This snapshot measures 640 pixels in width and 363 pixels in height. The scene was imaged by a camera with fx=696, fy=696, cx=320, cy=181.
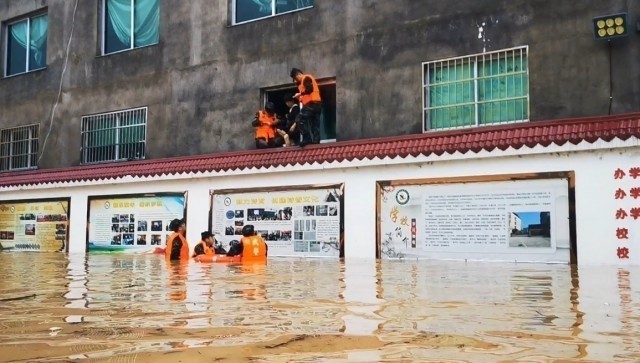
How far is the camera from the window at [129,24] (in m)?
20.5

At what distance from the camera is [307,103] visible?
1612cm

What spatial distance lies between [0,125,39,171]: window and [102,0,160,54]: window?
411 centimetres

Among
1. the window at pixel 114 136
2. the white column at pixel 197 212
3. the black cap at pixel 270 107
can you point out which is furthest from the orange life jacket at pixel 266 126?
the window at pixel 114 136

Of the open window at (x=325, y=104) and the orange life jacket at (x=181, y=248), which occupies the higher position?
the open window at (x=325, y=104)

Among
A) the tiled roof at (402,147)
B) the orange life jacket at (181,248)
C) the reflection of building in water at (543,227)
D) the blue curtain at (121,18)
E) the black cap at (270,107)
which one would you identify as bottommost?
the orange life jacket at (181,248)

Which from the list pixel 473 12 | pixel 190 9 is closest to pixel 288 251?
pixel 473 12

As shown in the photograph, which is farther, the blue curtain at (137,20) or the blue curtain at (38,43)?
the blue curtain at (38,43)

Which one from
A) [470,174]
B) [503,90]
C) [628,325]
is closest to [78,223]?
[470,174]

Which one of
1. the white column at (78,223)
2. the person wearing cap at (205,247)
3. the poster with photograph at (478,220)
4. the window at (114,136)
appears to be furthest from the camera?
the window at (114,136)

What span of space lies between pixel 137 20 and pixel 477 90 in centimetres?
1122

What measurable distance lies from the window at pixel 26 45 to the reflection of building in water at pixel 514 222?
1671 centimetres

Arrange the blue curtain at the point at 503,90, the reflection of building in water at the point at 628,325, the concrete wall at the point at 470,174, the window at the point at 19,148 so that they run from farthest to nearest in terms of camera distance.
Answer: the window at the point at 19,148 < the blue curtain at the point at 503,90 < the concrete wall at the point at 470,174 < the reflection of building in water at the point at 628,325

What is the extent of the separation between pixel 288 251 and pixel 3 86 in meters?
13.9

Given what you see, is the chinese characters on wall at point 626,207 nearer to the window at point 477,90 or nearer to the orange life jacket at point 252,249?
the window at point 477,90
